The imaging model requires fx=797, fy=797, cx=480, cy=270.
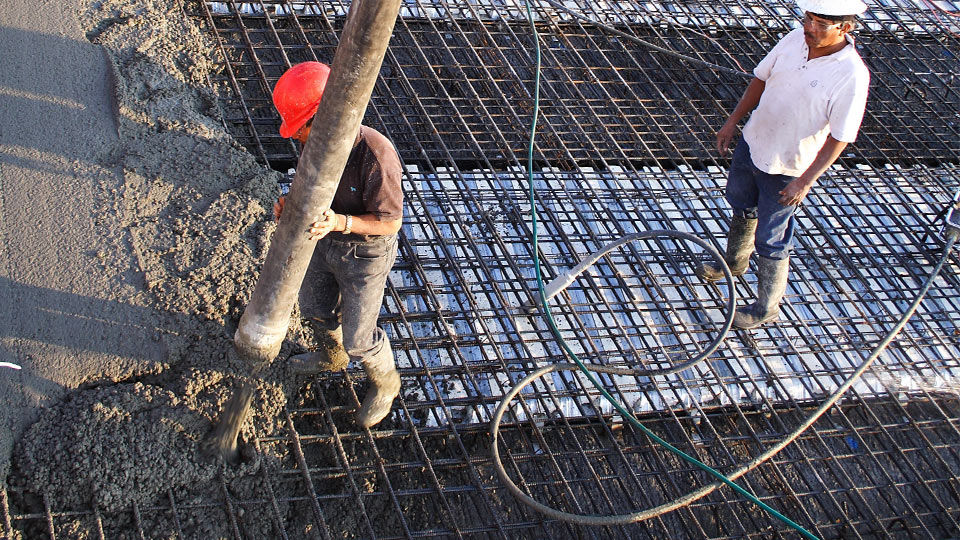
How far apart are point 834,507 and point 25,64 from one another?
4627mm

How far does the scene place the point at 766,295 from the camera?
167 inches

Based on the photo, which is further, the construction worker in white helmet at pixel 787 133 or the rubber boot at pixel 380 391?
the construction worker in white helmet at pixel 787 133

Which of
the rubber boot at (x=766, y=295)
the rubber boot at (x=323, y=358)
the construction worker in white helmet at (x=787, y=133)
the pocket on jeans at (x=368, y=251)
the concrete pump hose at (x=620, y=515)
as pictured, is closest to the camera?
the pocket on jeans at (x=368, y=251)

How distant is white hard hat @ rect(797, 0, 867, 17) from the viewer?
11.1ft

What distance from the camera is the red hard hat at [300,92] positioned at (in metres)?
2.57

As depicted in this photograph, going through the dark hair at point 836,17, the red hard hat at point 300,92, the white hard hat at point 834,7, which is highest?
the white hard hat at point 834,7

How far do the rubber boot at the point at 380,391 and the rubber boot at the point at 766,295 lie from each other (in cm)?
202

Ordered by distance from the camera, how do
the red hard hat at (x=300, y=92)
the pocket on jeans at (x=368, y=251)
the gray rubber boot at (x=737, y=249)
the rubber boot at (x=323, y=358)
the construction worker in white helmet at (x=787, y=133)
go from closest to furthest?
the red hard hat at (x=300, y=92)
the pocket on jeans at (x=368, y=251)
the rubber boot at (x=323, y=358)
the construction worker in white helmet at (x=787, y=133)
the gray rubber boot at (x=737, y=249)

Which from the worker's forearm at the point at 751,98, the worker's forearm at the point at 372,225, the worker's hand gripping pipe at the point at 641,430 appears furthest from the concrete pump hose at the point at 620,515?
the worker's forearm at the point at 751,98

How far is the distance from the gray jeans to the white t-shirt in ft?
6.52

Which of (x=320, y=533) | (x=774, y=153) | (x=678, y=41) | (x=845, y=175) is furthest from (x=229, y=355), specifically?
(x=678, y=41)

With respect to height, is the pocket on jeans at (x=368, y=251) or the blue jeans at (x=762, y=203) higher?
the pocket on jeans at (x=368, y=251)

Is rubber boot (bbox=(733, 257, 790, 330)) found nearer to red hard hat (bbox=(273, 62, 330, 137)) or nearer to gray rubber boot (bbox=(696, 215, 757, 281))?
gray rubber boot (bbox=(696, 215, 757, 281))

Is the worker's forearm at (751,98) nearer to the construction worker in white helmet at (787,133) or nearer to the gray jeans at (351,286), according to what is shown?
the construction worker in white helmet at (787,133)
